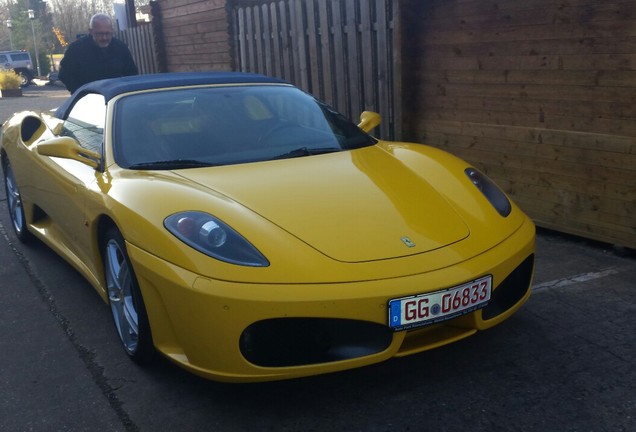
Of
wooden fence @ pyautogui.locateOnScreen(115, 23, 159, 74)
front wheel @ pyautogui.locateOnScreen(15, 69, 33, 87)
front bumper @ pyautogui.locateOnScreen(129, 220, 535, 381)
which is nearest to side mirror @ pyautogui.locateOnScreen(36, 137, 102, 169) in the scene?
front bumper @ pyautogui.locateOnScreen(129, 220, 535, 381)

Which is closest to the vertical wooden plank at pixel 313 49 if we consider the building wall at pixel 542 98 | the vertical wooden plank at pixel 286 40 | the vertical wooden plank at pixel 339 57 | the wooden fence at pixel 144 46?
the vertical wooden plank at pixel 339 57

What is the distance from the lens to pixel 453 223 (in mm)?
2934

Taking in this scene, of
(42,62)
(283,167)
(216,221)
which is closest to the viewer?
(216,221)

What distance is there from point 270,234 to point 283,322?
364 millimetres

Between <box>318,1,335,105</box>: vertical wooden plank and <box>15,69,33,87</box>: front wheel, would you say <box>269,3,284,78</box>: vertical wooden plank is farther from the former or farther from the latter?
<box>15,69,33,87</box>: front wheel

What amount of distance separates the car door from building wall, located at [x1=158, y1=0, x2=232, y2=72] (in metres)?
5.61

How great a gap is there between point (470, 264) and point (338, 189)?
2.27 ft

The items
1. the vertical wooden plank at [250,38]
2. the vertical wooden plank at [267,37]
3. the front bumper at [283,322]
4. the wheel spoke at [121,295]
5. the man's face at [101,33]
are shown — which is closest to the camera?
the front bumper at [283,322]

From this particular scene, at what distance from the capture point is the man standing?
6.90 m

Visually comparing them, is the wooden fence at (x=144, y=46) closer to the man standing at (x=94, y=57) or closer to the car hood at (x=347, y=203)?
the man standing at (x=94, y=57)

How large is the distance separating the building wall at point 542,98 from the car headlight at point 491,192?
57.1 inches

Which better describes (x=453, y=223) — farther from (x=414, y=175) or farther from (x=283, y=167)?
(x=283, y=167)

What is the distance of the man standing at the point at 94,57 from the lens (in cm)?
690

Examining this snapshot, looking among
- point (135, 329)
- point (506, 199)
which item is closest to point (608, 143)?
point (506, 199)
